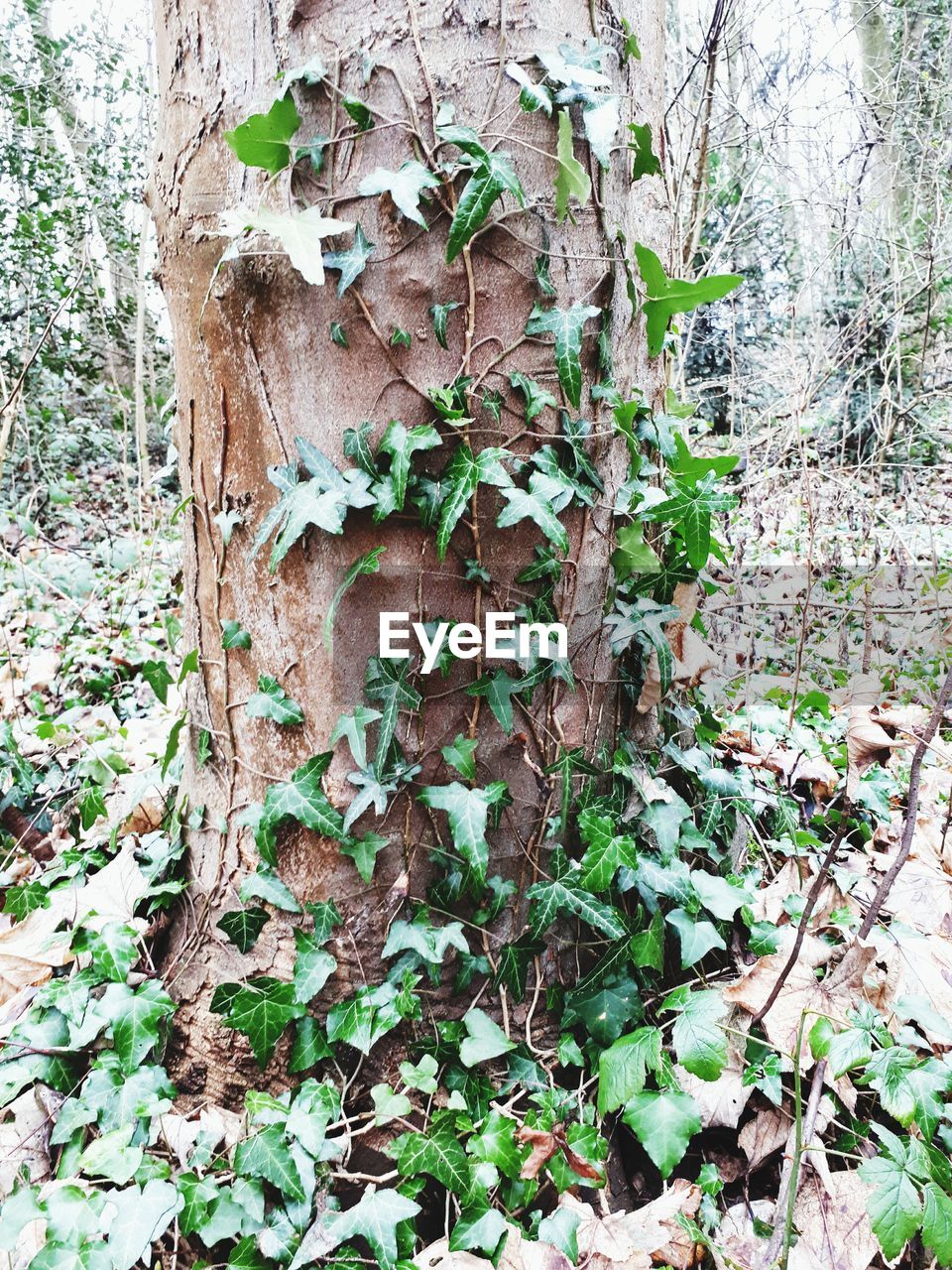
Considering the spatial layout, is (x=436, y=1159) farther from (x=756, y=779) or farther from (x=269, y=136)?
(x=269, y=136)

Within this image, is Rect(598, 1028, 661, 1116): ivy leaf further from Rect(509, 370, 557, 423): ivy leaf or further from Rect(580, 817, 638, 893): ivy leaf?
Rect(509, 370, 557, 423): ivy leaf

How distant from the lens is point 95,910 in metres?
1.62

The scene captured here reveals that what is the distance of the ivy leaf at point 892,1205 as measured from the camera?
3.54 feet

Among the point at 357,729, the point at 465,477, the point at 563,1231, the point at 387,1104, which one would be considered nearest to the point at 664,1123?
the point at 563,1231

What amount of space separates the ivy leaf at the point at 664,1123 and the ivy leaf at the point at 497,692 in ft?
2.21

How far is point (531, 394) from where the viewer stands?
4.44ft

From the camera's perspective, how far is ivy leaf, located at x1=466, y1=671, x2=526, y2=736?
140cm

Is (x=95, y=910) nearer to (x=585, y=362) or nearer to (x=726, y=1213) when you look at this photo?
(x=726, y=1213)

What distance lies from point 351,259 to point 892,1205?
169 cm

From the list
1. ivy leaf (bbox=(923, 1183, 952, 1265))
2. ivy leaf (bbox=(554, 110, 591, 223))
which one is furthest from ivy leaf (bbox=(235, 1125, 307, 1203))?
ivy leaf (bbox=(554, 110, 591, 223))

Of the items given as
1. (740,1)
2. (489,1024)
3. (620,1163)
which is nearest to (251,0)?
(489,1024)

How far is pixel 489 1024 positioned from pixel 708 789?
0.69m

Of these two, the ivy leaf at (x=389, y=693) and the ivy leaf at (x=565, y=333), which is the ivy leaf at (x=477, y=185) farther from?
the ivy leaf at (x=389, y=693)

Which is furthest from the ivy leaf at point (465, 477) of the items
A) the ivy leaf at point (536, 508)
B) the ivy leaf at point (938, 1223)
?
the ivy leaf at point (938, 1223)
